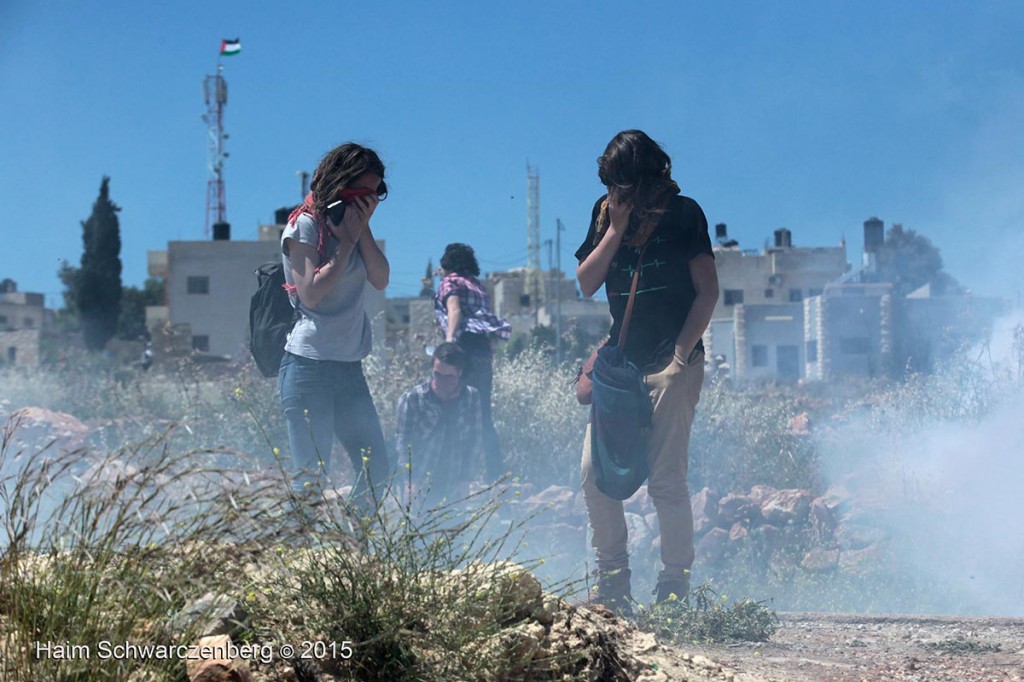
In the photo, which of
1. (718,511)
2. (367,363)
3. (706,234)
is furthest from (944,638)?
(367,363)

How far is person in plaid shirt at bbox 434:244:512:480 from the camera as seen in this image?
685 cm

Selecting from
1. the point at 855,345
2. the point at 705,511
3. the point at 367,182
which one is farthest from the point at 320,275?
the point at 855,345

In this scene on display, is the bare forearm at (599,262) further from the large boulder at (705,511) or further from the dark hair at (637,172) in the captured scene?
the large boulder at (705,511)

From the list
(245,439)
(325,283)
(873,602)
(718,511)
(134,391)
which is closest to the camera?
(325,283)

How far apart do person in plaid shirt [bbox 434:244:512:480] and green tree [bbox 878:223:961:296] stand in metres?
53.9

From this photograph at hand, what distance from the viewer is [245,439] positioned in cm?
859

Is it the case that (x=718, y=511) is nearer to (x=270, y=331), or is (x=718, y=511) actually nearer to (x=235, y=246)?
(x=270, y=331)

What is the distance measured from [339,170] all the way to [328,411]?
999 millimetres

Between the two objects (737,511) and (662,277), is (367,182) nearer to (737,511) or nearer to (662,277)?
(662,277)

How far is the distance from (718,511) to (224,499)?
5.35m

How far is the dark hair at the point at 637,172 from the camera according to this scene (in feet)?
14.6

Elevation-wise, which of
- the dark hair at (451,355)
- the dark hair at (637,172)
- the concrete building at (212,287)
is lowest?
the dark hair at (451,355)

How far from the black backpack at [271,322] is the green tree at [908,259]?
5606 cm

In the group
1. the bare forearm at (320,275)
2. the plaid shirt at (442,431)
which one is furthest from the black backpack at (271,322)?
the plaid shirt at (442,431)
